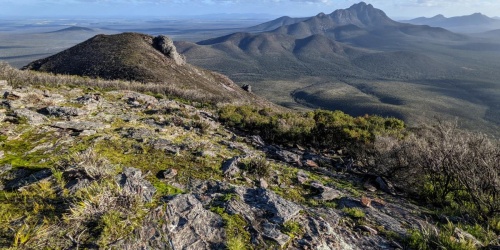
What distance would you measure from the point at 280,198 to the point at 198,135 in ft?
14.7

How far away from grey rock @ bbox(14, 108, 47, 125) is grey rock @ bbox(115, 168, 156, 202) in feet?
13.3

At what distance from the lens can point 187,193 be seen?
470 cm

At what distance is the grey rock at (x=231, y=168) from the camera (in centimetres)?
590

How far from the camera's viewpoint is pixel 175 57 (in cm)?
5203

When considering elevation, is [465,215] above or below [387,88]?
above

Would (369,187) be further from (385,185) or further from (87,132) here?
(87,132)

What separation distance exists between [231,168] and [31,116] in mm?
5754

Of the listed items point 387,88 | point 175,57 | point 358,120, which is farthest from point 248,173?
point 387,88

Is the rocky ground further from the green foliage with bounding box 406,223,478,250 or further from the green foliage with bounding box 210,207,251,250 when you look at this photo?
the green foliage with bounding box 406,223,478,250

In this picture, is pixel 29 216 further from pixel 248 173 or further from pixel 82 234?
pixel 248 173

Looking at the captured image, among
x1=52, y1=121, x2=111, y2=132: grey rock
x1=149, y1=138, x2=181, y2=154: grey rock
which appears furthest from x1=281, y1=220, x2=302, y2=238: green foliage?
x1=52, y1=121, x2=111, y2=132: grey rock

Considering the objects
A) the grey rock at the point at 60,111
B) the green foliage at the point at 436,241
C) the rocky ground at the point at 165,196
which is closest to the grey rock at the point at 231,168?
the rocky ground at the point at 165,196

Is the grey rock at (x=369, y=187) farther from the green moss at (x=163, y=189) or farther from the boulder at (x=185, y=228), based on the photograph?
the green moss at (x=163, y=189)

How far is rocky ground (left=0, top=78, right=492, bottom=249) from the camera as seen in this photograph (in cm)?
353
